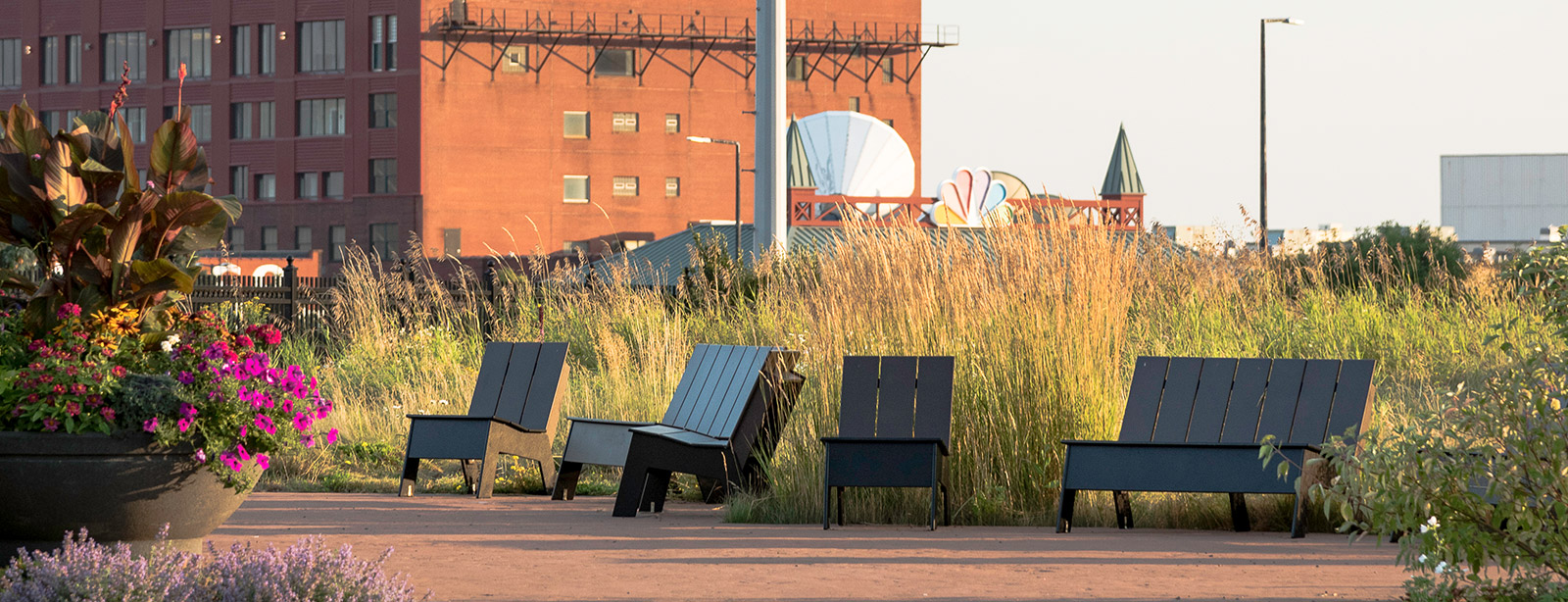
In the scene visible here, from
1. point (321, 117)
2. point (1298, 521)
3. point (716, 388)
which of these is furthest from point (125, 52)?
point (1298, 521)

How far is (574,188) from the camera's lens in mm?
65188

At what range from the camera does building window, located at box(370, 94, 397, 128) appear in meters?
62.6

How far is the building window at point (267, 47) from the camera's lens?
63.8 meters

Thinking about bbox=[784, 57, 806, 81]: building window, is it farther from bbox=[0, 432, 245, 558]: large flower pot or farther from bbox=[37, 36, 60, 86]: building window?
bbox=[0, 432, 245, 558]: large flower pot

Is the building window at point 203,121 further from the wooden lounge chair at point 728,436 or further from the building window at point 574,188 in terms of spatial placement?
the wooden lounge chair at point 728,436

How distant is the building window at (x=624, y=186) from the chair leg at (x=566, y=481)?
5679 cm

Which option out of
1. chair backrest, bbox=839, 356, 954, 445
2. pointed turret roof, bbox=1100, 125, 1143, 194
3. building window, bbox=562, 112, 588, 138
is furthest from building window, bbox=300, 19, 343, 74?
chair backrest, bbox=839, 356, 954, 445

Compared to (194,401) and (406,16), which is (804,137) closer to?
(406,16)

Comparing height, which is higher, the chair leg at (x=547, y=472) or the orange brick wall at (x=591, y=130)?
the orange brick wall at (x=591, y=130)

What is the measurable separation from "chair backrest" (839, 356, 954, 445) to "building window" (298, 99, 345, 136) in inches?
2305

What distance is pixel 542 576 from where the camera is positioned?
594 cm

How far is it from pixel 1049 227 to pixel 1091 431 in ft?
3.70

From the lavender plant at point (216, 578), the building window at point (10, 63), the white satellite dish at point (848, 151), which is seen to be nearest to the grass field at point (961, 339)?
the lavender plant at point (216, 578)

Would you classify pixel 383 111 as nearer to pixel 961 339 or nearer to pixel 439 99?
pixel 439 99
